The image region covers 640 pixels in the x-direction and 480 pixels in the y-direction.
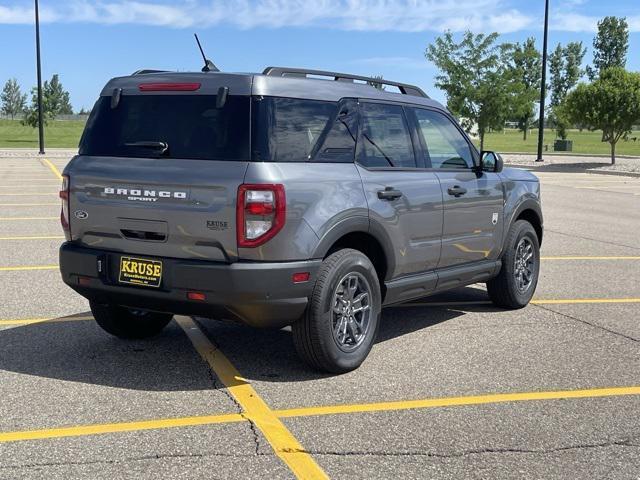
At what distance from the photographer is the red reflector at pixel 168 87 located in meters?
4.84

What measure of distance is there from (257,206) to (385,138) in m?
1.44

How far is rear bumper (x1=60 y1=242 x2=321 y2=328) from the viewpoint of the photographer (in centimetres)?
449

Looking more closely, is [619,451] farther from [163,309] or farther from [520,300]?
[520,300]

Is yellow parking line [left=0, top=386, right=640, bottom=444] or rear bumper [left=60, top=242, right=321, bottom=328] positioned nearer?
yellow parking line [left=0, top=386, right=640, bottom=444]

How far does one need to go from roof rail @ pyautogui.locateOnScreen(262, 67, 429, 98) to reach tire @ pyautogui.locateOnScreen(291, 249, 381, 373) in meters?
1.19

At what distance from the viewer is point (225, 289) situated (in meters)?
4.50

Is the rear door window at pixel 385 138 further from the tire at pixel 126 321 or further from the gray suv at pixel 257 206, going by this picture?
the tire at pixel 126 321

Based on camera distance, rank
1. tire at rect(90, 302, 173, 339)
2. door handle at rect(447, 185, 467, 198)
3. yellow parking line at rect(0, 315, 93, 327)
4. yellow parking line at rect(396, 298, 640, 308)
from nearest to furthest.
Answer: tire at rect(90, 302, 173, 339)
door handle at rect(447, 185, 467, 198)
yellow parking line at rect(0, 315, 93, 327)
yellow parking line at rect(396, 298, 640, 308)

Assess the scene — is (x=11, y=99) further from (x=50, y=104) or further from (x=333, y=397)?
(x=333, y=397)

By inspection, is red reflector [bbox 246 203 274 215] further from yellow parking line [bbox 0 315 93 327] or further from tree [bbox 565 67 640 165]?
tree [bbox 565 67 640 165]

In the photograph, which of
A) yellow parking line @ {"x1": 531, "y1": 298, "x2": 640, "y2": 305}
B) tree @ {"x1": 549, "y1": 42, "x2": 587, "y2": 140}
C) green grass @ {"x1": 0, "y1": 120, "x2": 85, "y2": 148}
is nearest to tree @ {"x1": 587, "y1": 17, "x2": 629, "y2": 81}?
tree @ {"x1": 549, "y1": 42, "x2": 587, "y2": 140}

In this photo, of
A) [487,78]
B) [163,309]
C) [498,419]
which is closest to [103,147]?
[163,309]

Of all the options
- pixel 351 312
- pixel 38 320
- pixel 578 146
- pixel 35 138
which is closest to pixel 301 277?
pixel 351 312

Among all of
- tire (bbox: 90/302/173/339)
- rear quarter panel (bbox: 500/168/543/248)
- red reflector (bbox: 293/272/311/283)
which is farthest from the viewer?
rear quarter panel (bbox: 500/168/543/248)
